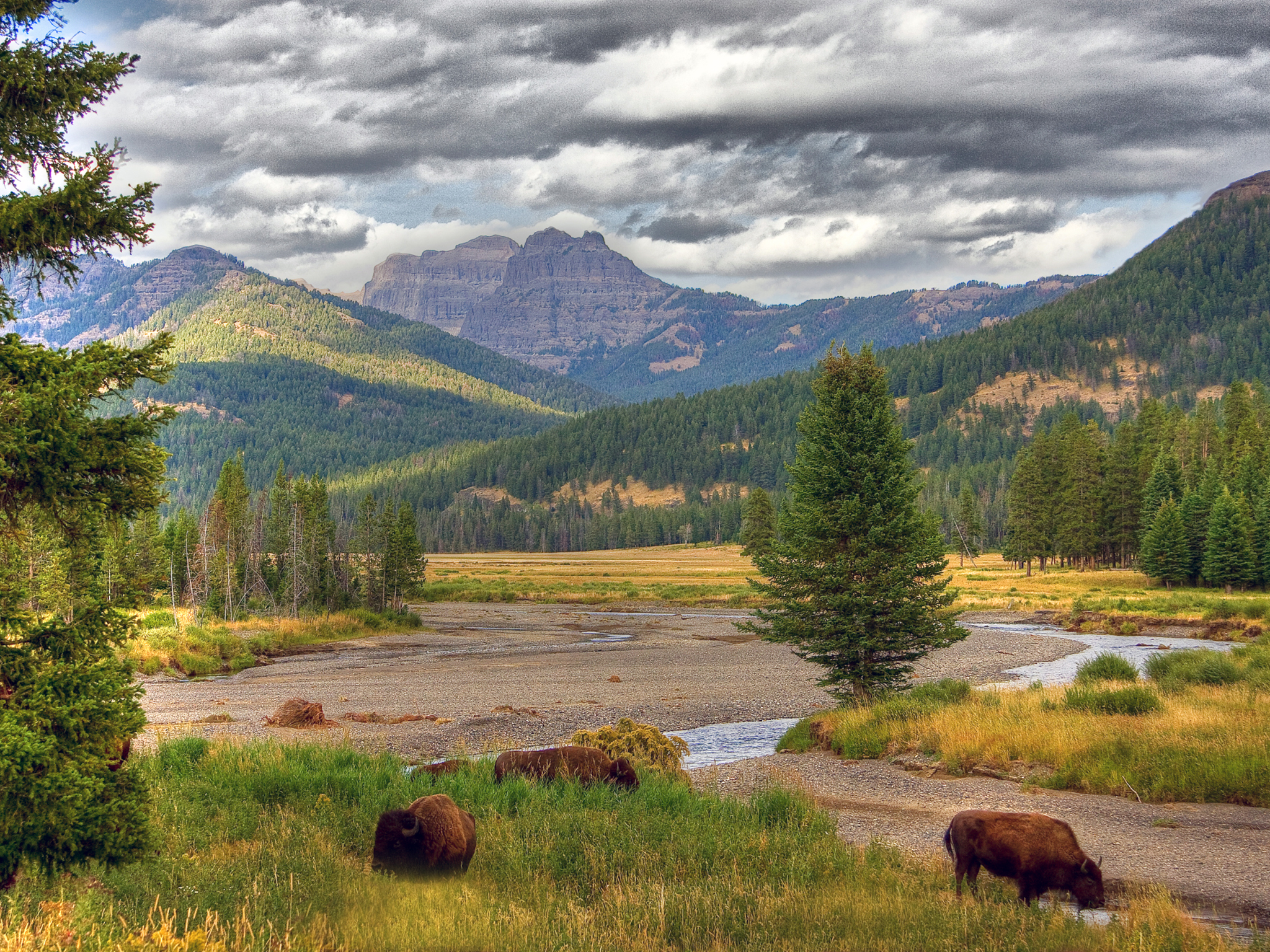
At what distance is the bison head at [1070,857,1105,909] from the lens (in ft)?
32.1

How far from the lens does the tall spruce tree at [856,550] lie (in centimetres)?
2312

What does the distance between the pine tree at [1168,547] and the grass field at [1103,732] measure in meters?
45.7

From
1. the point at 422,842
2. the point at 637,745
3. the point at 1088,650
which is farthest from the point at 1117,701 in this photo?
the point at 1088,650

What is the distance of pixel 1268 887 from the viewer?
10.8 metres

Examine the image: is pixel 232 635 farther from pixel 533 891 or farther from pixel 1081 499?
pixel 1081 499

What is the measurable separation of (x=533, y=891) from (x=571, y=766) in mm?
5960

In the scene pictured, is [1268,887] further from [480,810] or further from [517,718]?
[517,718]

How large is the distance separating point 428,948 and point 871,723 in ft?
53.1

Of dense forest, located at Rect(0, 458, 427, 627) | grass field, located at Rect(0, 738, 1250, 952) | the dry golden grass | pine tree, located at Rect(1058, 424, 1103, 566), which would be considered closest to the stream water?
the dry golden grass

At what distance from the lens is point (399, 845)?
32.2ft

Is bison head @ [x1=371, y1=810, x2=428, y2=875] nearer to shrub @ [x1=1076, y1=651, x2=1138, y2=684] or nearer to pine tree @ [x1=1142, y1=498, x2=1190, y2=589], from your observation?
shrub @ [x1=1076, y1=651, x2=1138, y2=684]

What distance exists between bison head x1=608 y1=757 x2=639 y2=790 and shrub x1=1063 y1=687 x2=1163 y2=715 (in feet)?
41.6

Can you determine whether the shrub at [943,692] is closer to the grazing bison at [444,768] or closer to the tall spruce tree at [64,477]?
the grazing bison at [444,768]

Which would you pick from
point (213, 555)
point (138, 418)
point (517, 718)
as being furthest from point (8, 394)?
point (213, 555)
